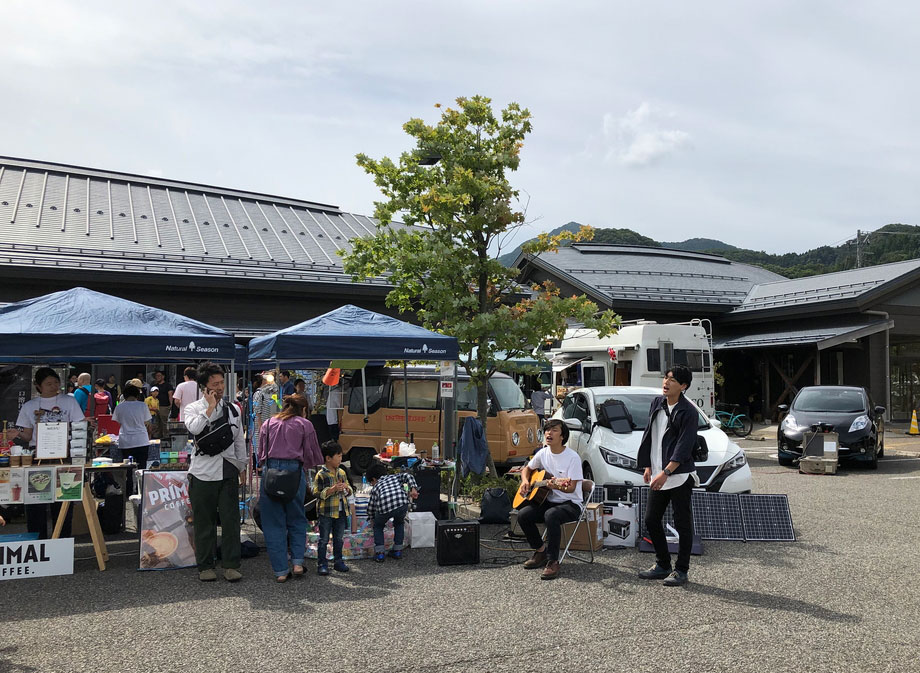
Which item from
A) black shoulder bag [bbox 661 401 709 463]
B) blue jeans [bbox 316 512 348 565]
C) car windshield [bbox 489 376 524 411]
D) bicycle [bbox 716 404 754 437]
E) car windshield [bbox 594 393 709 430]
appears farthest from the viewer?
bicycle [bbox 716 404 754 437]

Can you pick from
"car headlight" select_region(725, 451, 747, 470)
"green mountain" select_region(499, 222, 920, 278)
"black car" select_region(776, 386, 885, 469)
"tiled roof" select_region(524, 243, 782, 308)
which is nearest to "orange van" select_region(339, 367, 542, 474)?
"car headlight" select_region(725, 451, 747, 470)

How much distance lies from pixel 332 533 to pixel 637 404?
5548 mm

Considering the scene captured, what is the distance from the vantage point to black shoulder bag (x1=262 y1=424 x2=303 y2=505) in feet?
23.5

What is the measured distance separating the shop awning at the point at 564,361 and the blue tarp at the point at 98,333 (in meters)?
13.2

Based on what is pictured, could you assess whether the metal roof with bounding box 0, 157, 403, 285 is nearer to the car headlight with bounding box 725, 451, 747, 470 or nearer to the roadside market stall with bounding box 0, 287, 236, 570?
the roadside market stall with bounding box 0, 287, 236, 570

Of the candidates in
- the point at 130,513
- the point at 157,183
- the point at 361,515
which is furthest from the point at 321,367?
the point at 157,183

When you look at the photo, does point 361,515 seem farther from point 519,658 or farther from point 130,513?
point 130,513

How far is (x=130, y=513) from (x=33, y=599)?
4.54 m

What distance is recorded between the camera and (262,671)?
4875 millimetres

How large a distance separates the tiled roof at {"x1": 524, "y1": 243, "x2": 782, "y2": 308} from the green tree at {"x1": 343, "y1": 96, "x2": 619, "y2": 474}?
15.2 metres

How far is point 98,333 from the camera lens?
7.98 m

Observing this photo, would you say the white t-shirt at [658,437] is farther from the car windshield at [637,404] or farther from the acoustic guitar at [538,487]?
the car windshield at [637,404]

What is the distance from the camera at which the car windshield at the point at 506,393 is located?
13.9m

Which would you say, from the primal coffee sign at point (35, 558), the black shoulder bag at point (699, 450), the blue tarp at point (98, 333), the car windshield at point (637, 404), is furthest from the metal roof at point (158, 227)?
the black shoulder bag at point (699, 450)
